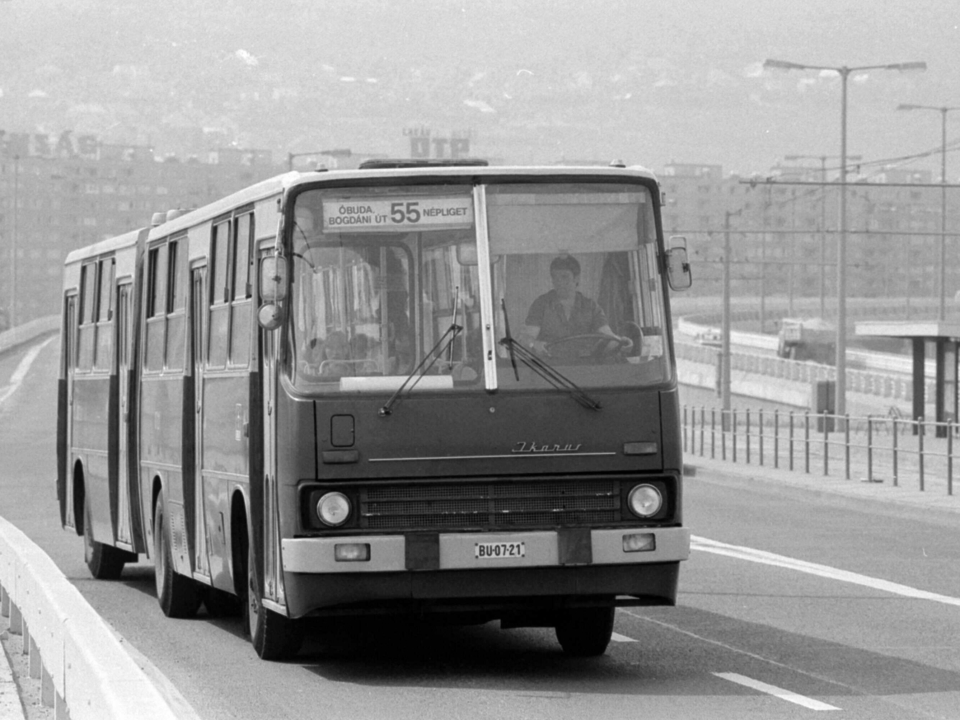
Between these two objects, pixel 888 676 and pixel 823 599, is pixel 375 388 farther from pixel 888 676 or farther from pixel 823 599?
pixel 823 599

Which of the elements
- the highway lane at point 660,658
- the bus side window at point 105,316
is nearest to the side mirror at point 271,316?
the highway lane at point 660,658

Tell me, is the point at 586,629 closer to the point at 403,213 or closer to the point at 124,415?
the point at 403,213

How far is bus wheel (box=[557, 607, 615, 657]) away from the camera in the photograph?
12328 mm

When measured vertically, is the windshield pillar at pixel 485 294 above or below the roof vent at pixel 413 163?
below

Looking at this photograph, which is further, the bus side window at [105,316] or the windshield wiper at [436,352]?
the bus side window at [105,316]

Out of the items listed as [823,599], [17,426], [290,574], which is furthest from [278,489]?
[17,426]

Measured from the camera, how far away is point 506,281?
11.5 meters

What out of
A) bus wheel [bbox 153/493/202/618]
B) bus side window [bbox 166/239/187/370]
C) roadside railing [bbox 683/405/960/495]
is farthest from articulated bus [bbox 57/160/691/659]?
roadside railing [bbox 683/405/960/495]

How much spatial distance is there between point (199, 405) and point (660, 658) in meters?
3.51

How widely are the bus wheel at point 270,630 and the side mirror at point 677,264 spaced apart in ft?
9.00

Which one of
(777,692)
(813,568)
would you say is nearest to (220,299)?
(777,692)

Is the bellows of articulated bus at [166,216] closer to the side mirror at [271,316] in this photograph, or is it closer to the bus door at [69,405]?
the bus door at [69,405]

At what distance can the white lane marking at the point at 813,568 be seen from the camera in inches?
646

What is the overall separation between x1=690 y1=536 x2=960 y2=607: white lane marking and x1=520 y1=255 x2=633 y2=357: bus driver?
5.24m
